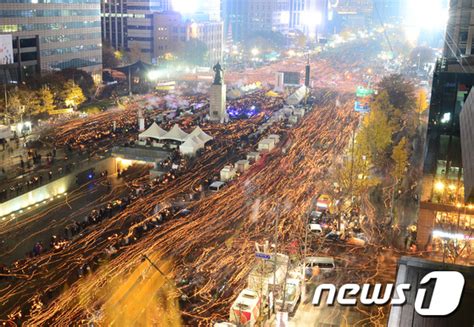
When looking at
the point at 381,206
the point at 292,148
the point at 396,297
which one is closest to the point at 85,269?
the point at 396,297

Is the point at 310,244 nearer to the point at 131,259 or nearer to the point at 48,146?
the point at 131,259

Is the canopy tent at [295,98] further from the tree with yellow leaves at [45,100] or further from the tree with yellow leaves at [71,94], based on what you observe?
the tree with yellow leaves at [45,100]

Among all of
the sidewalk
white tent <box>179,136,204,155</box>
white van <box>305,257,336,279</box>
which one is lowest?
white van <box>305,257,336,279</box>

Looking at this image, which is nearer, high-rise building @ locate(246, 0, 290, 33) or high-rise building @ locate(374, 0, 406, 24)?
high-rise building @ locate(246, 0, 290, 33)

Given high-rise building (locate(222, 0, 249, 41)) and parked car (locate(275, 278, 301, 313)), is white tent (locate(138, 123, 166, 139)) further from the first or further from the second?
high-rise building (locate(222, 0, 249, 41))

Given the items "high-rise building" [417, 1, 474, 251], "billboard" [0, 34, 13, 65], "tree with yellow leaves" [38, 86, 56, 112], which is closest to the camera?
"high-rise building" [417, 1, 474, 251]

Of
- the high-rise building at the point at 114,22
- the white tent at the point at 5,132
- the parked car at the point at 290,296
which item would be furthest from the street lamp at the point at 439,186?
the high-rise building at the point at 114,22

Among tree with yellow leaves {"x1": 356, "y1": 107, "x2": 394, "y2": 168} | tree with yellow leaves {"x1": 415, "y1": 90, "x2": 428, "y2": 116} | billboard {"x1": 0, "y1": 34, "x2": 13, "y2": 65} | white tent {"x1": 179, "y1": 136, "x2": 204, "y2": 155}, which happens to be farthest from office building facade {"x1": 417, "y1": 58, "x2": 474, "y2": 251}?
billboard {"x1": 0, "y1": 34, "x2": 13, "y2": 65}
